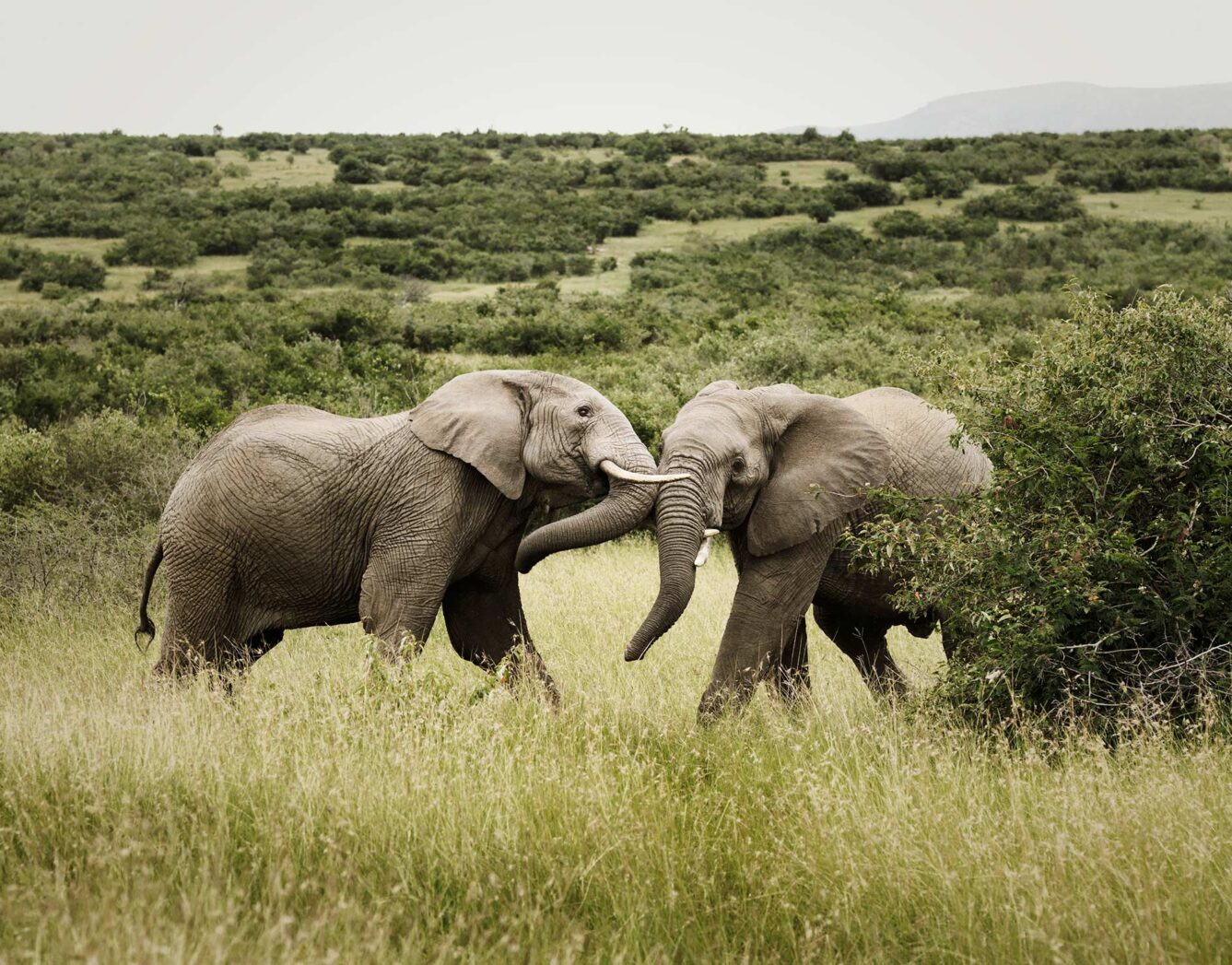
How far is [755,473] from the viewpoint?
693 cm

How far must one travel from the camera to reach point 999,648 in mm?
5941

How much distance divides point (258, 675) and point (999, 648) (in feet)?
15.3

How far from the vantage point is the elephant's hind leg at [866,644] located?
323 inches

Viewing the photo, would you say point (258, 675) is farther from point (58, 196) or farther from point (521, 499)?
point (58, 196)

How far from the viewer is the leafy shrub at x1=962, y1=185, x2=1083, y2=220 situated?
5200cm

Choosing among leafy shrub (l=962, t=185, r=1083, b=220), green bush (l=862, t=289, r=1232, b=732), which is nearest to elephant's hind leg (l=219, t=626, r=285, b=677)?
green bush (l=862, t=289, r=1232, b=732)

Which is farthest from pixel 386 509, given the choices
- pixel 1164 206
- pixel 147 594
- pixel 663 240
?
pixel 1164 206

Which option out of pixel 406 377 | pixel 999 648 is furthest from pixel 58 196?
pixel 999 648

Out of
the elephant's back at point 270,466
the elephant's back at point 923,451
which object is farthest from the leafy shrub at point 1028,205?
the elephant's back at point 270,466

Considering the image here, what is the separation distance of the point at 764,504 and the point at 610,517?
914mm

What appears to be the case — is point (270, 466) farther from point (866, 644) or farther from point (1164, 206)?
point (1164, 206)

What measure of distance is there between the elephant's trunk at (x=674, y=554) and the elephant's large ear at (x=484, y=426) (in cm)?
96

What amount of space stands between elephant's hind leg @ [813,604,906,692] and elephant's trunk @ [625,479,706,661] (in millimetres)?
1975

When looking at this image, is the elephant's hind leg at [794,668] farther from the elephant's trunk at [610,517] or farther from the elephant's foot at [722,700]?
the elephant's trunk at [610,517]
